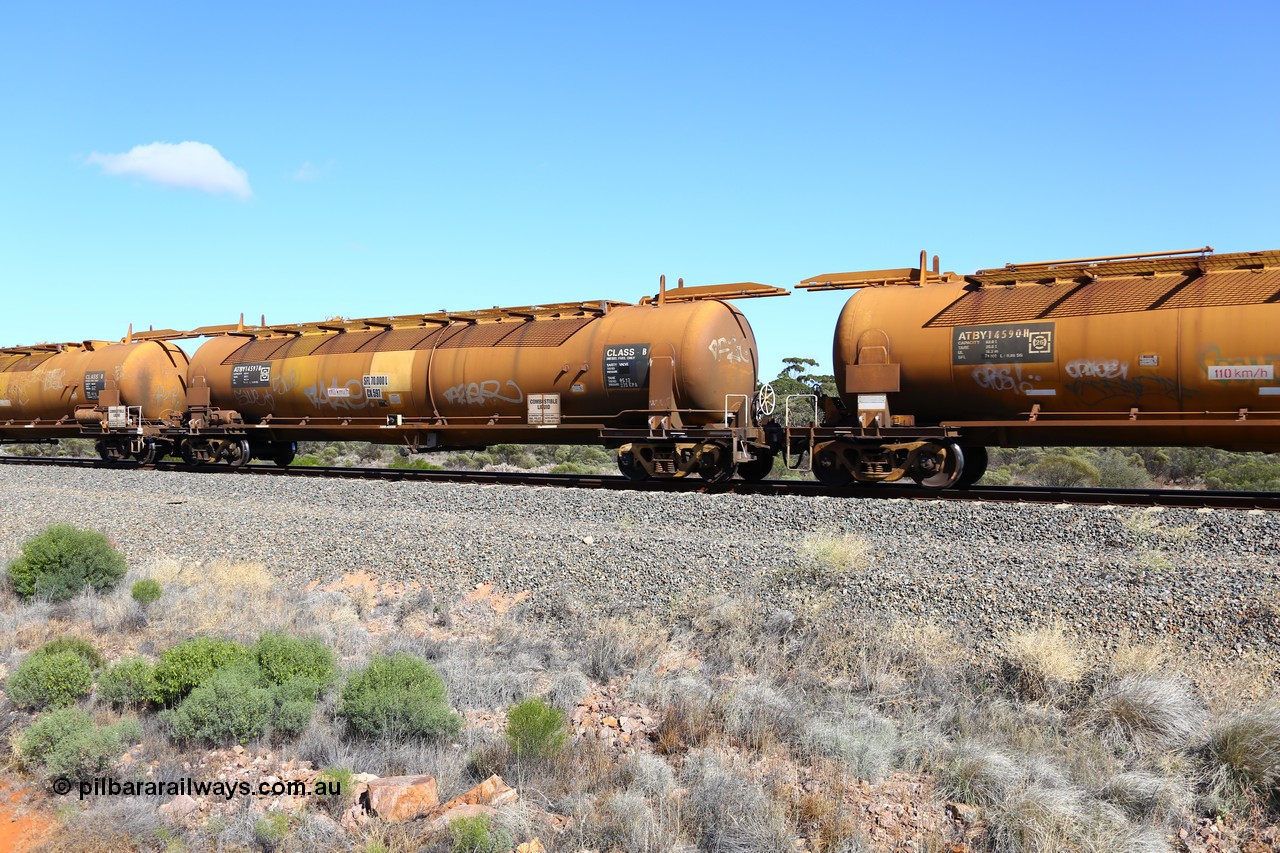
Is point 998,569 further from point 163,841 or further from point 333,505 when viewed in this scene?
point 333,505

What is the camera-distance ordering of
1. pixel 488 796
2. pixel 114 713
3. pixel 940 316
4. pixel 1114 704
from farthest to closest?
pixel 940 316 → pixel 114 713 → pixel 1114 704 → pixel 488 796

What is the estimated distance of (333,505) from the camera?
16.8 meters

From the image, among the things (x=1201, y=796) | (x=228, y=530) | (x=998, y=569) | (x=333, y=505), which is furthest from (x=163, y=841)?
(x=333, y=505)

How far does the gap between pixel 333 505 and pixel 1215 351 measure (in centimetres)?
1443

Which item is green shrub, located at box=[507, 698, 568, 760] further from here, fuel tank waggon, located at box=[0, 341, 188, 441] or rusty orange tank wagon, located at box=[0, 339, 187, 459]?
fuel tank waggon, located at box=[0, 341, 188, 441]

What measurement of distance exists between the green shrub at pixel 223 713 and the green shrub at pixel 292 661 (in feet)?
1.54

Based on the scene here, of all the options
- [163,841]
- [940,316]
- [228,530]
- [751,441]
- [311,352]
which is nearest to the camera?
[163,841]

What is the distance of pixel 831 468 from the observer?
55.4 feet

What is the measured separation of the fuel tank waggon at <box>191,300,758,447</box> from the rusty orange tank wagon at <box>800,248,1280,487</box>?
2445 millimetres

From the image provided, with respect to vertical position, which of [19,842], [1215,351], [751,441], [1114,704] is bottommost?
[19,842]

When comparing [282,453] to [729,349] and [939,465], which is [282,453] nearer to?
[729,349]

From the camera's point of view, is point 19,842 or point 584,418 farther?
point 584,418

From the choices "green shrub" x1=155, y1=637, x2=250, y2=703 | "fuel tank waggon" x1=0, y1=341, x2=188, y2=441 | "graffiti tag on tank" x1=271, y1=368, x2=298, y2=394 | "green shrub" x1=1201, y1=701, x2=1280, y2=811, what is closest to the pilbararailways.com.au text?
"green shrub" x1=155, y1=637, x2=250, y2=703

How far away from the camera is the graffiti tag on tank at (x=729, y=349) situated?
1803 cm
